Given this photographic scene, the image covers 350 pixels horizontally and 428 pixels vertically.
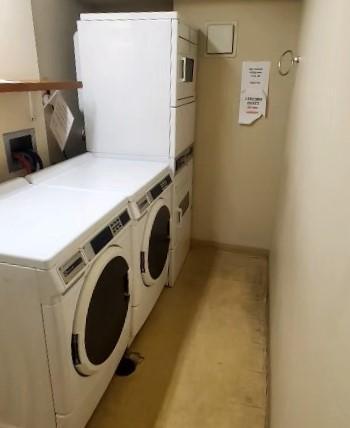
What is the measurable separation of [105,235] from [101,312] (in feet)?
1.06

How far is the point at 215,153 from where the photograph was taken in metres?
2.89

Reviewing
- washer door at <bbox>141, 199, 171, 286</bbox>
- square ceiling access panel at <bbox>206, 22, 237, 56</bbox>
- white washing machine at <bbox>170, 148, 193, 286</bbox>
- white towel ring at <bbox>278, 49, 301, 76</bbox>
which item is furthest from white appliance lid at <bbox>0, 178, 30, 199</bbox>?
white towel ring at <bbox>278, 49, 301, 76</bbox>

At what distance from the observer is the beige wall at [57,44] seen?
2.24m

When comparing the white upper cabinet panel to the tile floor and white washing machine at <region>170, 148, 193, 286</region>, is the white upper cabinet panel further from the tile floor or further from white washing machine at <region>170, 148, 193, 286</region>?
the tile floor

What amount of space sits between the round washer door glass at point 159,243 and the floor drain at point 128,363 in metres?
0.46

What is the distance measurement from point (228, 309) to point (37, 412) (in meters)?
1.40

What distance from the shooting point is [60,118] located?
7.23 ft

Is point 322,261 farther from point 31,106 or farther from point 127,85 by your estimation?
point 31,106

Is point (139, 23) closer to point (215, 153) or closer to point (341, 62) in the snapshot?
point (215, 153)

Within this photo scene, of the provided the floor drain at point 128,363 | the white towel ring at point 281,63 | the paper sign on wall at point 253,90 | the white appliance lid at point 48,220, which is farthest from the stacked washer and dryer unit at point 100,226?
the white towel ring at point 281,63

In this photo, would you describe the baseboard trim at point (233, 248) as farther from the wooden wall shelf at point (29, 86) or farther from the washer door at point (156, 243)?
the wooden wall shelf at point (29, 86)

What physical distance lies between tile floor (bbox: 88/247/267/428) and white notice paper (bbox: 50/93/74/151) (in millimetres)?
1344

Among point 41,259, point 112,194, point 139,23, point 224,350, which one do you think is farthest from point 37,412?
point 139,23

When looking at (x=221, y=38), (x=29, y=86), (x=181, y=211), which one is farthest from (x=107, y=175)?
(x=221, y=38)
